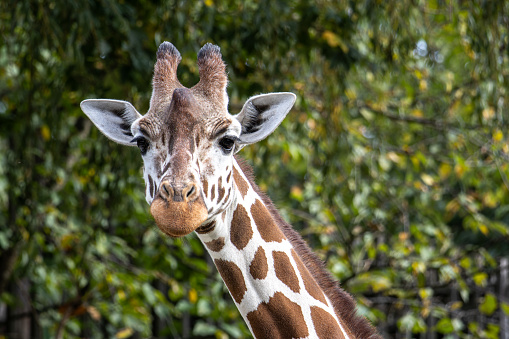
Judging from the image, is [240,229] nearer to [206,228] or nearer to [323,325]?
[206,228]

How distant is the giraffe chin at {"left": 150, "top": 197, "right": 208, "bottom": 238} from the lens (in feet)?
6.22

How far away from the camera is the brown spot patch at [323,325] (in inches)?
90.7

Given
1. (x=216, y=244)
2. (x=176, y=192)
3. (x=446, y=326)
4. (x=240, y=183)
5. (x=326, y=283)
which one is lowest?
(x=446, y=326)

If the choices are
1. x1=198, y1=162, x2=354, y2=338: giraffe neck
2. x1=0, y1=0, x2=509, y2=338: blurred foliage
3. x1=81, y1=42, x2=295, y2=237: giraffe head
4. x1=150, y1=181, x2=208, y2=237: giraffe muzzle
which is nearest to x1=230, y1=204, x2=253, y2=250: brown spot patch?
x1=198, y1=162, x2=354, y2=338: giraffe neck

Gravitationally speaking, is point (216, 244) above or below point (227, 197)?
below

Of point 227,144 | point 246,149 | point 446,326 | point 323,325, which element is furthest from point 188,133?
point 446,326

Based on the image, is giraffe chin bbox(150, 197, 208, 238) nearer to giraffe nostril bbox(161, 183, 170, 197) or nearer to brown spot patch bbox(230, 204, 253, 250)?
giraffe nostril bbox(161, 183, 170, 197)

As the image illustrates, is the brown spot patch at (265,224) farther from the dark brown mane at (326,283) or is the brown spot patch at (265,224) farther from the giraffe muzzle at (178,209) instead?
the giraffe muzzle at (178,209)

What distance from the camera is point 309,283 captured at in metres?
2.38

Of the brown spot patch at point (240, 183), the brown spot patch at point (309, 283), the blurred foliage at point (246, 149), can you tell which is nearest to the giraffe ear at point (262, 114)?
the brown spot patch at point (240, 183)

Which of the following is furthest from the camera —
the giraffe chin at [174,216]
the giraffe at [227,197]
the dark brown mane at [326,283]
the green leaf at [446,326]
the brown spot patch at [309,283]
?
the green leaf at [446,326]

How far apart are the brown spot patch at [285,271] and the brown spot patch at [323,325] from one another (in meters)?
0.10

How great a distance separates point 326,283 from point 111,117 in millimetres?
976

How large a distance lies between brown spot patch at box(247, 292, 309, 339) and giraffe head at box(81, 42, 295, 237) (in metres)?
0.35
